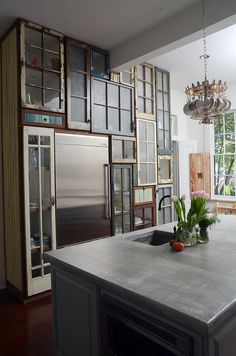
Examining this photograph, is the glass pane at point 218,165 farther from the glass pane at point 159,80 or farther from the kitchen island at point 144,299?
the kitchen island at point 144,299

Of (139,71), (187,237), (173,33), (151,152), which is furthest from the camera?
(151,152)

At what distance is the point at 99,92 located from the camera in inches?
143

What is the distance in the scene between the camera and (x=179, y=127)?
5824 mm

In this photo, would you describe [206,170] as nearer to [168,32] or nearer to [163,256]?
[168,32]

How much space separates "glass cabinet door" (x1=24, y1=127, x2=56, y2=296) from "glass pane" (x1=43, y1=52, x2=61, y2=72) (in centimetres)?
76

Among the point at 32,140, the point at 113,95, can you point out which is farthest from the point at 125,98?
the point at 32,140

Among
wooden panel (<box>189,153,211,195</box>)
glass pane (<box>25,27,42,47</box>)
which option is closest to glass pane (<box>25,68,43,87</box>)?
glass pane (<box>25,27,42,47</box>)

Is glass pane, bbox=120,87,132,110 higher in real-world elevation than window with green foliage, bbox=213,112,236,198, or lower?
higher

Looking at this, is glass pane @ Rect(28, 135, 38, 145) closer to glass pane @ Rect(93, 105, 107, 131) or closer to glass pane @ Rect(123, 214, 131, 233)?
glass pane @ Rect(93, 105, 107, 131)

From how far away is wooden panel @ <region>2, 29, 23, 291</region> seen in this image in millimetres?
2949

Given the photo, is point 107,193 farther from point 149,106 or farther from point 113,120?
point 149,106

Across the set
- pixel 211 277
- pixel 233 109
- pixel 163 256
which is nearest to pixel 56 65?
pixel 163 256

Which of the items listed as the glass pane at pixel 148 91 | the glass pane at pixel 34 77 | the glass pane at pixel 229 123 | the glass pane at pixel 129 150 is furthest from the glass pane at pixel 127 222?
the glass pane at pixel 229 123

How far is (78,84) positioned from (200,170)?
11.8 ft
